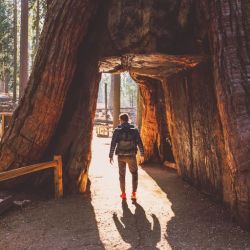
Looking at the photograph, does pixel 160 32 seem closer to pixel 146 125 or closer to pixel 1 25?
pixel 146 125

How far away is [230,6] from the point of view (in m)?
6.04

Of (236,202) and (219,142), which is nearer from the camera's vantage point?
(236,202)

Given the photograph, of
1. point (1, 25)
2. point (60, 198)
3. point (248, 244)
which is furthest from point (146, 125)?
point (1, 25)

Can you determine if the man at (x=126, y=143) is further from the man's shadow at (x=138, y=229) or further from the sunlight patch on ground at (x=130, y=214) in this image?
the man's shadow at (x=138, y=229)

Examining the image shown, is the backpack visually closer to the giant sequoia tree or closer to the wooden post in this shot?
the giant sequoia tree

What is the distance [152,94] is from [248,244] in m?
6.89

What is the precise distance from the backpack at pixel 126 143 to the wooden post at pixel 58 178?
1.31m

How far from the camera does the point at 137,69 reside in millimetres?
8141

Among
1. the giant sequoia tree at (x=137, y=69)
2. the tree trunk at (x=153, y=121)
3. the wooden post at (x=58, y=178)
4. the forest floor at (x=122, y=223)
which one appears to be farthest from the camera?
the tree trunk at (x=153, y=121)

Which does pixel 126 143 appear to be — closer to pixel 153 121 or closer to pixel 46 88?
pixel 46 88

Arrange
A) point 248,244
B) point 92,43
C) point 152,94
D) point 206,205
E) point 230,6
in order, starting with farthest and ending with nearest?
point 152,94 → point 92,43 → point 206,205 → point 230,6 → point 248,244

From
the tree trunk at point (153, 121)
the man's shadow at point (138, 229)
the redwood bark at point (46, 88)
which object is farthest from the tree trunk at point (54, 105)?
the tree trunk at point (153, 121)

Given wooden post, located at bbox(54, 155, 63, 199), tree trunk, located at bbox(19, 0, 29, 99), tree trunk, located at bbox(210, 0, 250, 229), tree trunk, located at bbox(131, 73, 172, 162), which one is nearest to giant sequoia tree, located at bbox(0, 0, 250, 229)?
tree trunk, located at bbox(210, 0, 250, 229)

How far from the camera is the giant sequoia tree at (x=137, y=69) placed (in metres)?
5.94
